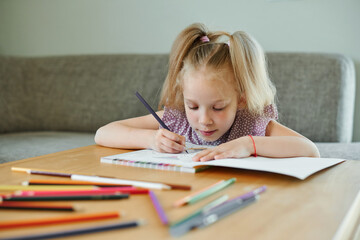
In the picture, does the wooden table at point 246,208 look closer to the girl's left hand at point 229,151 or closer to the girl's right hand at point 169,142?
the girl's left hand at point 229,151

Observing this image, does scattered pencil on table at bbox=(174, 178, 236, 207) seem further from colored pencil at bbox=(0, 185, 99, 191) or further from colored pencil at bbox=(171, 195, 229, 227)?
colored pencil at bbox=(0, 185, 99, 191)

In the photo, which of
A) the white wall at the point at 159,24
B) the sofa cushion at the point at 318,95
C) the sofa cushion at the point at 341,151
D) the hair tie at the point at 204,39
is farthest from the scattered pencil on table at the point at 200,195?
the sofa cushion at the point at 318,95

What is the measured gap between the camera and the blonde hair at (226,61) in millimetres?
1055

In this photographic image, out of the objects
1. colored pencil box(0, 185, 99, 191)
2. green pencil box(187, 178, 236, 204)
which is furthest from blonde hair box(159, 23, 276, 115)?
colored pencil box(0, 185, 99, 191)

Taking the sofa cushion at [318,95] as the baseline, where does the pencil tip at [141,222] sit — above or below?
above

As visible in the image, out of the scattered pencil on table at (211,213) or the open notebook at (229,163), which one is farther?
the open notebook at (229,163)

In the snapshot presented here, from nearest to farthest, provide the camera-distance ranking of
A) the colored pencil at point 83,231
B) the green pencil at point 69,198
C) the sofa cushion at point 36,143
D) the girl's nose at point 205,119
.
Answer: the colored pencil at point 83,231 < the green pencil at point 69,198 < the girl's nose at point 205,119 < the sofa cushion at point 36,143

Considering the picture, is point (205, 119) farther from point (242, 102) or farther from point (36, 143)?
point (36, 143)

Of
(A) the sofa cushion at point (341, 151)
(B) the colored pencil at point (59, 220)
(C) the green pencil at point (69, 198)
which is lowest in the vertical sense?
(A) the sofa cushion at point (341, 151)

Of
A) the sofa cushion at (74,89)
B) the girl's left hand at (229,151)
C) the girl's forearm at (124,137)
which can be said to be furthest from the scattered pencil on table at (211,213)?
the sofa cushion at (74,89)

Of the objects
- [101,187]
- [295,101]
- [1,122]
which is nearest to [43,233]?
[101,187]

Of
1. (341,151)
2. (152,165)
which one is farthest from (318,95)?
(152,165)

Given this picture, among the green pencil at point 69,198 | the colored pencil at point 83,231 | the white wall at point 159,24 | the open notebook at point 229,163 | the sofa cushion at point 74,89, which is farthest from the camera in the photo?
the sofa cushion at point 74,89

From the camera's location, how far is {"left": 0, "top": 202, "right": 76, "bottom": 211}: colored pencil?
473mm
